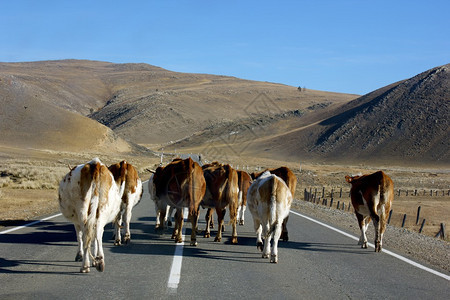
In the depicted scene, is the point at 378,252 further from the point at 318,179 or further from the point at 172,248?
the point at 318,179

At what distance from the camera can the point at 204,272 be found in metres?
8.08

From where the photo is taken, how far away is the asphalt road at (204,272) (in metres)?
6.89

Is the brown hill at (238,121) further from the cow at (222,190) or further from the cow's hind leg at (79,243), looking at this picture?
the cow's hind leg at (79,243)

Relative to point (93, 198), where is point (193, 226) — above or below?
below

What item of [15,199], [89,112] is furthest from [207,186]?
[89,112]

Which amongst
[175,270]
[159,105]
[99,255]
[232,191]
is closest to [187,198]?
[232,191]

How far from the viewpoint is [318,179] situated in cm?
5391

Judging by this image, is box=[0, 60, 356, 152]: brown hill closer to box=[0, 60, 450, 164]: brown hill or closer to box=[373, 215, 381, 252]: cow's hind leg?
box=[0, 60, 450, 164]: brown hill

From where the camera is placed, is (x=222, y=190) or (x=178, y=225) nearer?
(x=178, y=225)

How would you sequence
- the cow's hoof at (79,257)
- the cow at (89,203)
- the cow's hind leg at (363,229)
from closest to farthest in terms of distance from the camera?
1. the cow at (89,203)
2. the cow's hoof at (79,257)
3. the cow's hind leg at (363,229)

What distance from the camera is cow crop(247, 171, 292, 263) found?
30.0 feet

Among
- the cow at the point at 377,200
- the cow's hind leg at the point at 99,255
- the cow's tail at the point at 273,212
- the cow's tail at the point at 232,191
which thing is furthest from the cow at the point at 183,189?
the cow at the point at 377,200

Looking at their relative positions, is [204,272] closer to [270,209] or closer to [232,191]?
[270,209]

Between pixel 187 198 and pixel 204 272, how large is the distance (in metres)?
2.79
